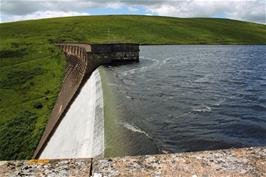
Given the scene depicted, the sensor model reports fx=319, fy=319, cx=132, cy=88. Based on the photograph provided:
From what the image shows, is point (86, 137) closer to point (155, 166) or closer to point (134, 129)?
point (134, 129)

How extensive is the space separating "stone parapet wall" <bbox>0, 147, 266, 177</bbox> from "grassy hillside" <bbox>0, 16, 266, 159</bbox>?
33.9 m

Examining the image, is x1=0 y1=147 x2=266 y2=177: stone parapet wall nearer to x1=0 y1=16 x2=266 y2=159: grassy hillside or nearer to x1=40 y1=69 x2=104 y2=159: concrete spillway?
x1=40 y1=69 x2=104 y2=159: concrete spillway

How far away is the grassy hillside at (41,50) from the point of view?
45781 millimetres

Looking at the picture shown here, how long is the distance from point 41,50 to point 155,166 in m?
109

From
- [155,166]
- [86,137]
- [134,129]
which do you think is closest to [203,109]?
[134,129]

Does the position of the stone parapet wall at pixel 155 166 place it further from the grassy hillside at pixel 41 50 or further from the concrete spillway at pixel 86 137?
the grassy hillside at pixel 41 50

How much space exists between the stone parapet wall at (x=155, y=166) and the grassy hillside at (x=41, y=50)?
33929 millimetres

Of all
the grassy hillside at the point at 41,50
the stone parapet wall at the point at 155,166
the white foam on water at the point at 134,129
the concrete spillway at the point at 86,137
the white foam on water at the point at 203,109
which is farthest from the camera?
the grassy hillside at the point at 41,50

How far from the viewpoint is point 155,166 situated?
5750 millimetres

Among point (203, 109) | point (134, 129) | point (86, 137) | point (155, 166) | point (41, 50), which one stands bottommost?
point (41, 50)

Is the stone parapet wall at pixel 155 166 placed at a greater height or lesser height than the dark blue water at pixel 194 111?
greater

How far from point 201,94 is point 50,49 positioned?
83584mm

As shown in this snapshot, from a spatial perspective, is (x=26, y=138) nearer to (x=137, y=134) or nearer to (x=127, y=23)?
(x=137, y=134)

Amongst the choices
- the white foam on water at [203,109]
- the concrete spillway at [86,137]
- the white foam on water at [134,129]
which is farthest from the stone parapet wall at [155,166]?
the white foam on water at [203,109]
